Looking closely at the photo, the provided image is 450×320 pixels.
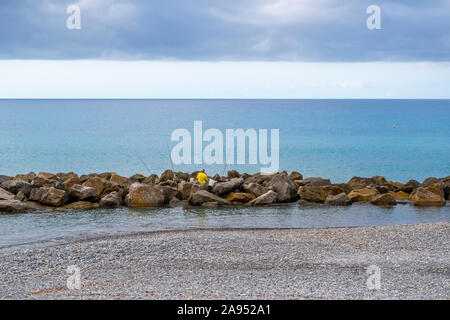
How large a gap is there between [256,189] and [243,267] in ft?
46.3

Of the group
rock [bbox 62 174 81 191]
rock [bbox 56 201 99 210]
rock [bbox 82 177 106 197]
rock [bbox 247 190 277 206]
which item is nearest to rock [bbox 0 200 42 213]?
rock [bbox 56 201 99 210]

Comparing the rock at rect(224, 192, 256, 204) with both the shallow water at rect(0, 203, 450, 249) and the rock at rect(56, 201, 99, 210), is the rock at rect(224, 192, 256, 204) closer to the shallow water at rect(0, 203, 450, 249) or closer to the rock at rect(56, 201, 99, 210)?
the shallow water at rect(0, 203, 450, 249)

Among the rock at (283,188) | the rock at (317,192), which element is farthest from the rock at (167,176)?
the rock at (317,192)

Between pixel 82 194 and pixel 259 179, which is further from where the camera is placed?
pixel 259 179

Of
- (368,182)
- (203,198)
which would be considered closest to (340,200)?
(368,182)

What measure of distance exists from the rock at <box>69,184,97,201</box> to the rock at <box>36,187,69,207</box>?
0.56 m

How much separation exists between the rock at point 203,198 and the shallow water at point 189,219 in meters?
0.88

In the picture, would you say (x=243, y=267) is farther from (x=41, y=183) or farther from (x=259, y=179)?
(x=41, y=183)

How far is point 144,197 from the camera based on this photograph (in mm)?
27672

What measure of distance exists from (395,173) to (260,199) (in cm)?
2737

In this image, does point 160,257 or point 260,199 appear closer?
point 160,257

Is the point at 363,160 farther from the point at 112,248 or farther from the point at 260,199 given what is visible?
the point at 112,248
